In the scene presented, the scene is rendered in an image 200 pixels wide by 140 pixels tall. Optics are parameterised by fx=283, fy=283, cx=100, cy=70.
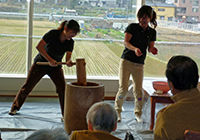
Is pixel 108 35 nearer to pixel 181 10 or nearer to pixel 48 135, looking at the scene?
pixel 181 10

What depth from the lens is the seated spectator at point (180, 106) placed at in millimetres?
1279

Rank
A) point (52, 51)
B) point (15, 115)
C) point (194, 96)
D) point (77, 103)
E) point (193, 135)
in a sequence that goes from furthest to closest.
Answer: point (15, 115) → point (52, 51) → point (77, 103) → point (194, 96) → point (193, 135)

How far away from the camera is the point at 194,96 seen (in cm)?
133

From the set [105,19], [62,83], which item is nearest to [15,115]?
[62,83]

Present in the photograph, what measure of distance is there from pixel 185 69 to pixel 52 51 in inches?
73.5

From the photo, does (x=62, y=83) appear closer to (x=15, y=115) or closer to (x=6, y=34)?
(x=15, y=115)

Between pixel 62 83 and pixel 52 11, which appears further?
pixel 52 11

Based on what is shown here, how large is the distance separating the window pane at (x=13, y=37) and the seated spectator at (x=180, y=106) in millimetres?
3136

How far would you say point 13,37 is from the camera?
162 inches

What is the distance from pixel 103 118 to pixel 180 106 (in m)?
0.39

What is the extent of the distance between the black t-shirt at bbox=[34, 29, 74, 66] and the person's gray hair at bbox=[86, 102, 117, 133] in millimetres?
1562

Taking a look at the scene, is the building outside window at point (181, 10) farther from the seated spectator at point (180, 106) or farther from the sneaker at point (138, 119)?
the seated spectator at point (180, 106)

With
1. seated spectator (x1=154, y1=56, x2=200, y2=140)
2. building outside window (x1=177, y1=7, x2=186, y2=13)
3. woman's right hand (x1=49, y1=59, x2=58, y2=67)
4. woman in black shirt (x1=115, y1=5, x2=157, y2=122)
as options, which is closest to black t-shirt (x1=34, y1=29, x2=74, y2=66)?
woman's right hand (x1=49, y1=59, x2=58, y2=67)

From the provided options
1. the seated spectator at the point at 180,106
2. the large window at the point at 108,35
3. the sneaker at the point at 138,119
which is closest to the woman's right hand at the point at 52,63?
the sneaker at the point at 138,119
